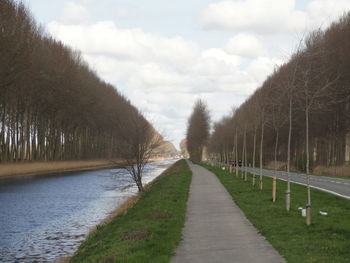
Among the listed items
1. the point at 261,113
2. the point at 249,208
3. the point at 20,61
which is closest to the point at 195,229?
the point at 249,208

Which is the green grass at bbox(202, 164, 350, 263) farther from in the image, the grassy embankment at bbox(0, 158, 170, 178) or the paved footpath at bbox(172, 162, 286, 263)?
the grassy embankment at bbox(0, 158, 170, 178)

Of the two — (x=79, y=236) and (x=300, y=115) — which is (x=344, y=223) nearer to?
(x=79, y=236)

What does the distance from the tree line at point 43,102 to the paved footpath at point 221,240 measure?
1493cm

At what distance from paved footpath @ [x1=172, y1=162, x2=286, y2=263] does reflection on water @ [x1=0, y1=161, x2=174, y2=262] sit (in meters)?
4.19

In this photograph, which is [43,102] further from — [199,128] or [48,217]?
[199,128]

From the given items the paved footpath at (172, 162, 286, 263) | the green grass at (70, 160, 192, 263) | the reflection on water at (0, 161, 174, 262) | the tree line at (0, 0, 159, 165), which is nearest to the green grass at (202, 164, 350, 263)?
the paved footpath at (172, 162, 286, 263)

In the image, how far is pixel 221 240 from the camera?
1239cm

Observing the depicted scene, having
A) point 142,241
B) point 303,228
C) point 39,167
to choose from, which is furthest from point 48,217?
point 39,167

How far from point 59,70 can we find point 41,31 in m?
4.89

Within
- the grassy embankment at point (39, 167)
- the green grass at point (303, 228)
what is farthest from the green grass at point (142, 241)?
the grassy embankment at point (39, 167)

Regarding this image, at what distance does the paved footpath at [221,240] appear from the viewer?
10.3m

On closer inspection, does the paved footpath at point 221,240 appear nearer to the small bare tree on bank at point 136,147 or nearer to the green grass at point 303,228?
the green grass at point 303,228

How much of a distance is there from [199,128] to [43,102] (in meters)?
42.2

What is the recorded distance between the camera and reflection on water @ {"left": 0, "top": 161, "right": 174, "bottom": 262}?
15695mm
